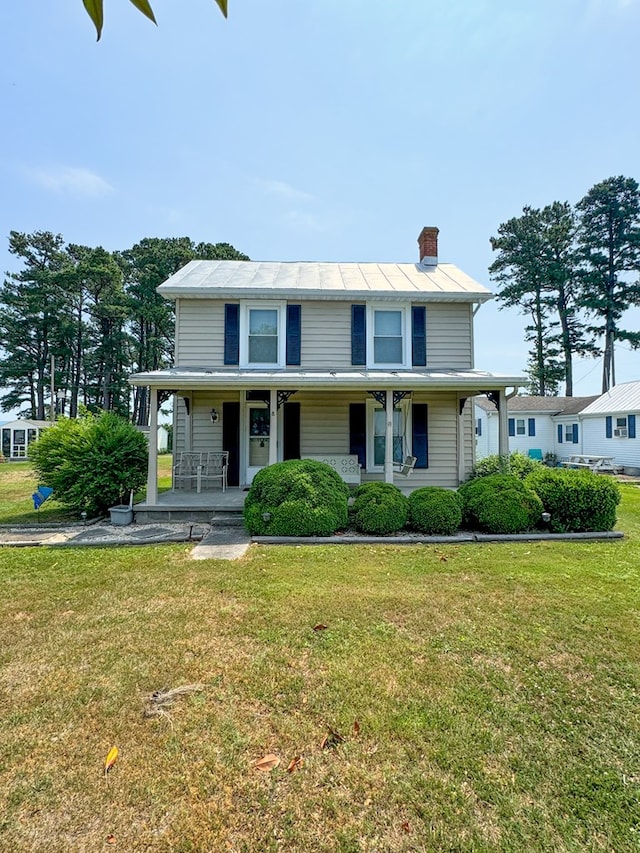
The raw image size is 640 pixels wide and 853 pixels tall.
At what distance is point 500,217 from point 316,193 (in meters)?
25.1

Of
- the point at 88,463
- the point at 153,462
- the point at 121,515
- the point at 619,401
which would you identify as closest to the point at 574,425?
the point at 619,401

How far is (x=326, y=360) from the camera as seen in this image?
1028cm

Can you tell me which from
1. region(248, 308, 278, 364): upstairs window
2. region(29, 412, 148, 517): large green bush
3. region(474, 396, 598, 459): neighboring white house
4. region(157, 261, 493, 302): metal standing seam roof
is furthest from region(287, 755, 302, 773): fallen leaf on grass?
region(474, 396, 598, 459): neighboring white house

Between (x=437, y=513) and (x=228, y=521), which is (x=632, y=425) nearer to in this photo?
(x=437, y=513)

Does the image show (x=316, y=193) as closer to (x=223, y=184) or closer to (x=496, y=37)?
(x=223, y=184)

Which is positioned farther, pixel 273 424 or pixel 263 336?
pixel 263 336

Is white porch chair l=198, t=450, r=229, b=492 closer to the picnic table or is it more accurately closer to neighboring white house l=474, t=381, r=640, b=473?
neighboring white house l=474, t=381, r=640, b=473

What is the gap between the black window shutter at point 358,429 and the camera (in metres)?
10.3

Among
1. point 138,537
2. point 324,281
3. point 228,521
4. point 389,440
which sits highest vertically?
point 324,281

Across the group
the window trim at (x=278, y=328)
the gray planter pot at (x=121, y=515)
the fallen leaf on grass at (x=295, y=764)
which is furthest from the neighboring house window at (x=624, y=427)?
the fallen leaf on grass at (x=295, y=764)

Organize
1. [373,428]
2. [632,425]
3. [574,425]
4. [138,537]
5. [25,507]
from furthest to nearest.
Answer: [574,425] → [632,425] → [373,428] → [25,507] → [138,537]

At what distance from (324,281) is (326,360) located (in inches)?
90.7

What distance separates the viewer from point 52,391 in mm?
30688

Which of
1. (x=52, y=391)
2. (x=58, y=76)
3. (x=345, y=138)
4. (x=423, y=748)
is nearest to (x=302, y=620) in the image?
(x=423, y=748)
